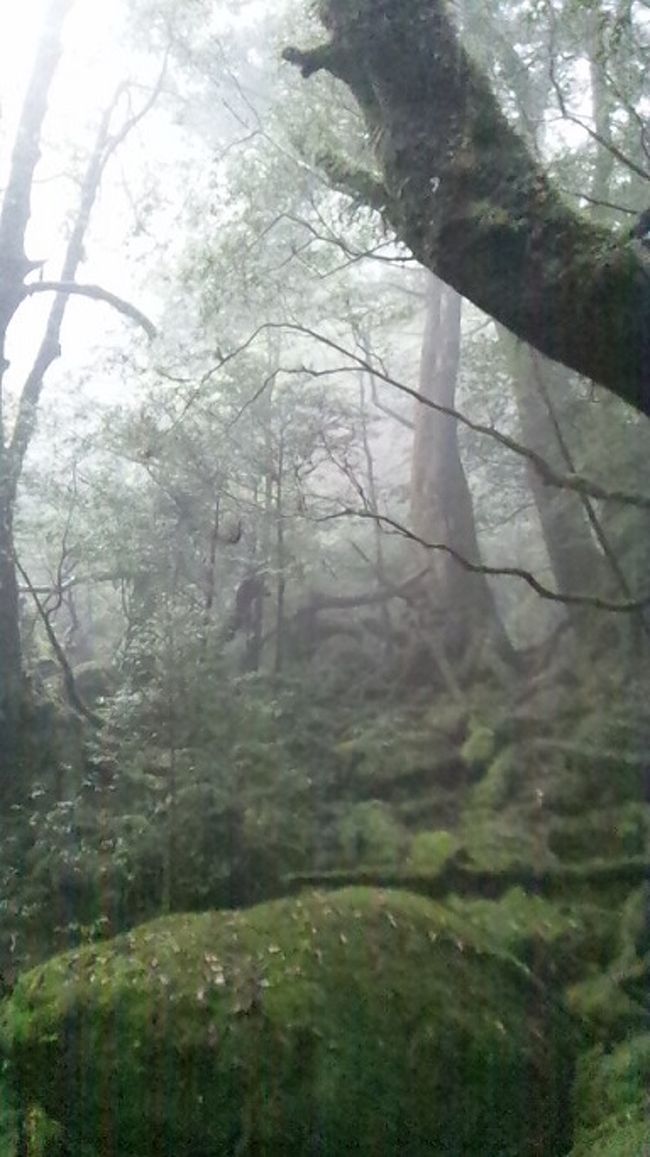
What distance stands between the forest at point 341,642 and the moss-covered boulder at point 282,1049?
20mm

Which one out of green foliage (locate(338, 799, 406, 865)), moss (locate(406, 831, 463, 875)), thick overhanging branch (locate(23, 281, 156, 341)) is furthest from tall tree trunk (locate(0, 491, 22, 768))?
moss (locate(406, 831, 463, 875))

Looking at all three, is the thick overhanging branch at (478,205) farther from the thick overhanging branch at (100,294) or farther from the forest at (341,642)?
the thick overhanging branch at (100,294)

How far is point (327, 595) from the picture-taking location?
1339cm

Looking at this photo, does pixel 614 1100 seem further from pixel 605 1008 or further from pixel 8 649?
pixel 8 649

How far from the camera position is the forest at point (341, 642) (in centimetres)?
484

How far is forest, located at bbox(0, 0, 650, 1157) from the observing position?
190 inches

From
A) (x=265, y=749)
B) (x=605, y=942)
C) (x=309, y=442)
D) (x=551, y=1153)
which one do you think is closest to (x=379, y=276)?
(x=309, y=442)

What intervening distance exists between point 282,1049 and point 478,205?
4518mm

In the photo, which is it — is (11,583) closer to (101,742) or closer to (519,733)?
(101,742)

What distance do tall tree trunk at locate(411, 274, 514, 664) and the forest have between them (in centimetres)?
6

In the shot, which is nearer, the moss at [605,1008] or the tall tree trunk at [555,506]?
the moss at [605,1008]

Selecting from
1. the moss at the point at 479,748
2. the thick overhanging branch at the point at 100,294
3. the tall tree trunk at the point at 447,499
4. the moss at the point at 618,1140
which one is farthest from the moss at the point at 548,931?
the thick overhanging branch at the point at 100,294

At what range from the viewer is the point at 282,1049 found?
505cm

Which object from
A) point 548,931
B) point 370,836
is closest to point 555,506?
point 370,836
